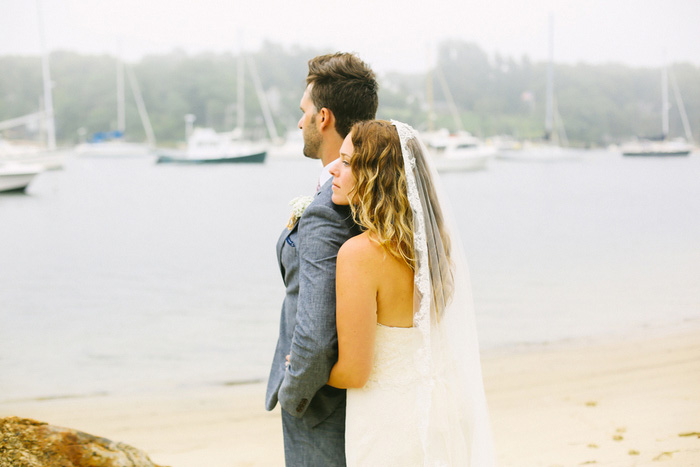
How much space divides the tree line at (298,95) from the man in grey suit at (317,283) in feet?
140

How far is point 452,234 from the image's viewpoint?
65.4 inches

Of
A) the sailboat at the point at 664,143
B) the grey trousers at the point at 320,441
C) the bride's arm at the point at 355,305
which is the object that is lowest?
the sailboat at the point at 664,143

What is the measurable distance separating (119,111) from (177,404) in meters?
48.0

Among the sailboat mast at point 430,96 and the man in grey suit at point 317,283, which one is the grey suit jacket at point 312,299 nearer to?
the man in grey suit at point 317,283

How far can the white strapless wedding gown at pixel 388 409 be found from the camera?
150cm

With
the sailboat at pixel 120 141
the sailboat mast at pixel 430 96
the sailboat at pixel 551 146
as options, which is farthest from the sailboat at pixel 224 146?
the sailboat at pixel 551 146

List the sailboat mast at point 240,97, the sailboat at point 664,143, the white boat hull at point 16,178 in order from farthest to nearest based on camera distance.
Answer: the sailboat mast at point 240,97
the sailboat at point 664,143
the white boat hull at point 16,178

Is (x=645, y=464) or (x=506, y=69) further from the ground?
(x=506, y=69)

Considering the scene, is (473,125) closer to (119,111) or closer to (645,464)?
(119,111)

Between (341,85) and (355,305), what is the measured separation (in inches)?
23.5

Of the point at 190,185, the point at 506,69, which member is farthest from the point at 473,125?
the point at 190,185

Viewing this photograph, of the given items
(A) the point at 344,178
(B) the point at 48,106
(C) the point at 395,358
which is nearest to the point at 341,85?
(A) the point at 344,178

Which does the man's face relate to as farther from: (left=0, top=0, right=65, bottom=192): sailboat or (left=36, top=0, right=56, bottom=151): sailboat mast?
(left=36, top=0, right=56, bottom=151): sailboat mast

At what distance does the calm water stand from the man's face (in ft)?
14.8
